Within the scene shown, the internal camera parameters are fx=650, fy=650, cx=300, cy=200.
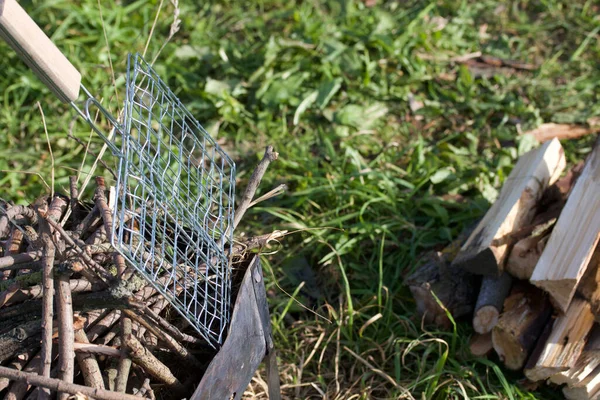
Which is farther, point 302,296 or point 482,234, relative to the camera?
point 302,296

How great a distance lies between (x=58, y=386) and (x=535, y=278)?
5.55 ft

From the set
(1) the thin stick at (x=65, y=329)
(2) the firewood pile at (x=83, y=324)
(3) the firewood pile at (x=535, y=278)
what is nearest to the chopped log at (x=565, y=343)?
(3) the firewood pile at (x=535, y=278)

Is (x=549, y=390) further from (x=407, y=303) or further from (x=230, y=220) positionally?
(x=230, y=220)

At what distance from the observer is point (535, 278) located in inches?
94.8

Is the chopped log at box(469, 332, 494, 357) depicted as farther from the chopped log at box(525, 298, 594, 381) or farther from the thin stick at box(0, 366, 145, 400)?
Result: the thin stick at box(0, 366, 145, 400)

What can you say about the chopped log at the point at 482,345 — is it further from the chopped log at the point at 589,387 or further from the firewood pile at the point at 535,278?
the chopped log at the point at 589,387

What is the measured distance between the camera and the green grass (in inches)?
108

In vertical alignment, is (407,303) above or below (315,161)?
below

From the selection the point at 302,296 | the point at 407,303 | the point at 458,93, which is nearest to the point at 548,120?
the point at 458,93

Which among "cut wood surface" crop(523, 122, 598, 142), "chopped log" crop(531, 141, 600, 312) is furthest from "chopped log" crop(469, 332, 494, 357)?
"cut wood surface" crop(523, 122, 598, 142)

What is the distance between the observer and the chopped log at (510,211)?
2.57m

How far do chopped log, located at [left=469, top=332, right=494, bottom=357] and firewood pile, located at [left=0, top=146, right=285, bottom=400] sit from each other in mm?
1100

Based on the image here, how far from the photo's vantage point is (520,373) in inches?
102

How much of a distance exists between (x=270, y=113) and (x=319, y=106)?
11.3 inches
